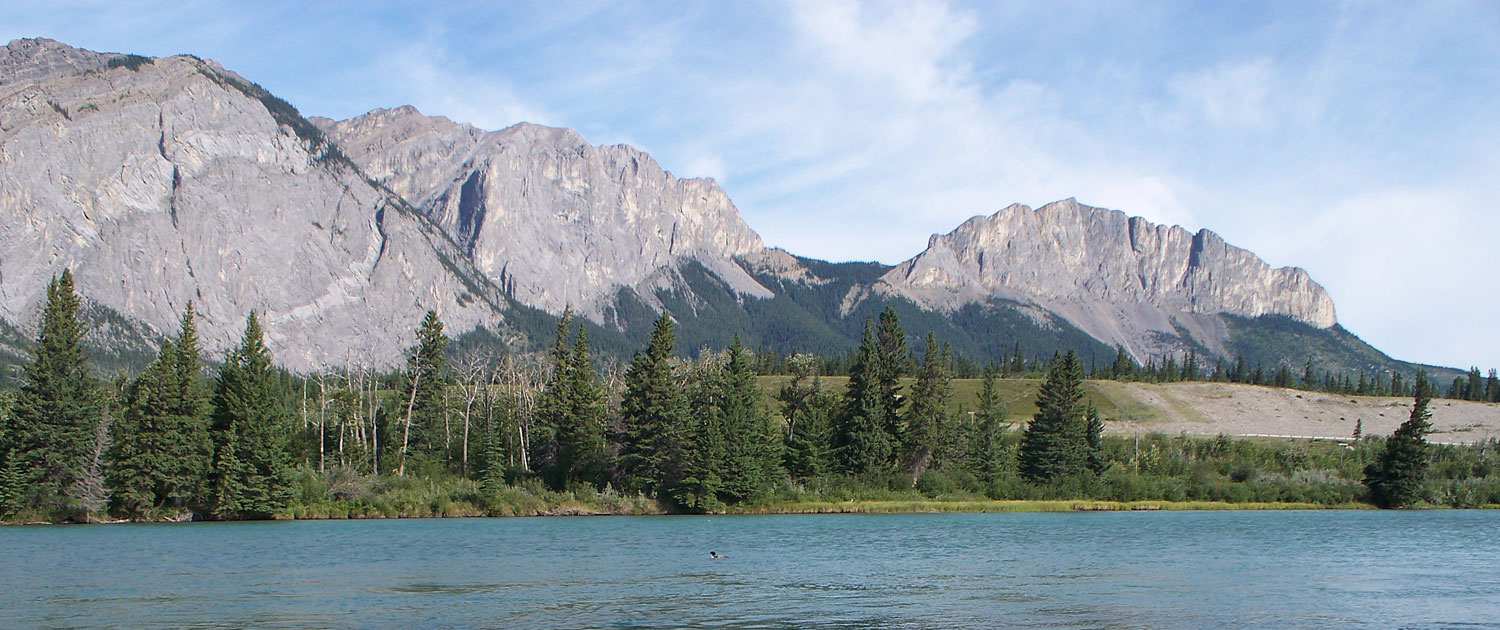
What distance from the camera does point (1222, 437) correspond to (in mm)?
122750

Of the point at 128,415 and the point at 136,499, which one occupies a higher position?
the point at 128,415

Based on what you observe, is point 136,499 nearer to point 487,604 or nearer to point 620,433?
point 620,433

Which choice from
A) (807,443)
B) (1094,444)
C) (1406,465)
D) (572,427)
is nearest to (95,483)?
(572,427)

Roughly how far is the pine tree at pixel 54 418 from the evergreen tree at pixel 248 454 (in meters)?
7.23

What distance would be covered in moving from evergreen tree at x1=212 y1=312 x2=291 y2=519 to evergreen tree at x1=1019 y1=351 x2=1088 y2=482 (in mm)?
57323

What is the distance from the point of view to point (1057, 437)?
9388 cm

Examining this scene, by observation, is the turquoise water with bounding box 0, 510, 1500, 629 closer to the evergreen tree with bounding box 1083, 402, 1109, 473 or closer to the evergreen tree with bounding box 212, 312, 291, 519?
the evergreen tree with bounding box 212, 312, 291, 519

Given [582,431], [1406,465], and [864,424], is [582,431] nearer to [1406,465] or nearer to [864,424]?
[864,424]

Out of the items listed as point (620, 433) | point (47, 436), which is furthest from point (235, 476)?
point (620, 433)

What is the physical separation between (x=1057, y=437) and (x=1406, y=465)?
27319 millimetres

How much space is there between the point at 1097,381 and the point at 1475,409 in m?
54.5

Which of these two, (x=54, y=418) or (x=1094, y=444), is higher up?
(x=54, y=418)

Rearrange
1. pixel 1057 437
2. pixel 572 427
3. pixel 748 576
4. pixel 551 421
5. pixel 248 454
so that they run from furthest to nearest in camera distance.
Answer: pixel 1057 437 → pixel 551 421 → pixel 572 427 → pixel 248 454 → pixel 748 576

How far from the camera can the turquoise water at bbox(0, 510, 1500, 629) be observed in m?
28.0
